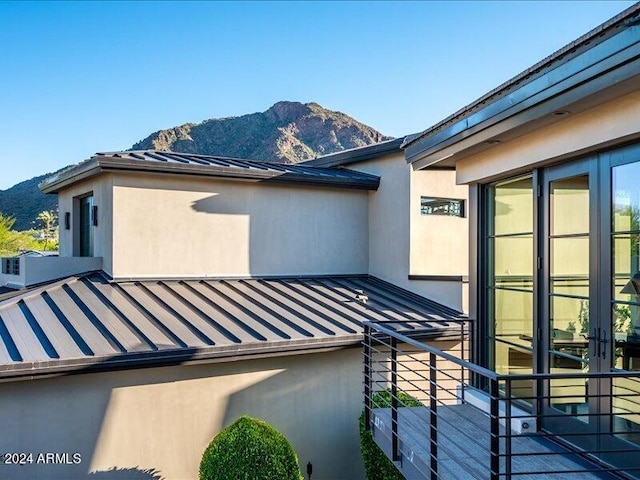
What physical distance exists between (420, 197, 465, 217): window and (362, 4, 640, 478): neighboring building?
17.4 feet

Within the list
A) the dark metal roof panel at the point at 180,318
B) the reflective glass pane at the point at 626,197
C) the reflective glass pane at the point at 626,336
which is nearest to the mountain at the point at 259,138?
the dark metal roof panel at the point at 180,318

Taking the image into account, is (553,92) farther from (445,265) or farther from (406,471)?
(445,265)

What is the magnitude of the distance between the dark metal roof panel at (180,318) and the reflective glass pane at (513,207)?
4.46 ft

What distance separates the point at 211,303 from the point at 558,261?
19.8 ft

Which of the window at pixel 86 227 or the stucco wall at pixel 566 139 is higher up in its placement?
the stucco wall at pixel 566 139

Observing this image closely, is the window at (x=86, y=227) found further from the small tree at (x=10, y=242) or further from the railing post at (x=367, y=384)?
the small tree at (x=10, y=242)

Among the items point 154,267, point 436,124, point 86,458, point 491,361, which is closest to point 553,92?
point 436,124

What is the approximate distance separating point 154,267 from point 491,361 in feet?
21.5

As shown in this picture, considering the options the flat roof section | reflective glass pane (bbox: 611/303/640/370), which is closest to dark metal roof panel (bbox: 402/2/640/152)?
reflective glass pane (bbox: 611/303/640/370)

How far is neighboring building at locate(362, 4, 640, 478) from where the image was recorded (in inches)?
146

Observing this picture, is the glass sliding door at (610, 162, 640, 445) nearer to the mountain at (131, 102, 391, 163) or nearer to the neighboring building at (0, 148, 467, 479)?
the neighboring building at (0, 148, 467, 479)

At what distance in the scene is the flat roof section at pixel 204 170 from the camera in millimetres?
9641

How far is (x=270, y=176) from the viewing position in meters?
11.0

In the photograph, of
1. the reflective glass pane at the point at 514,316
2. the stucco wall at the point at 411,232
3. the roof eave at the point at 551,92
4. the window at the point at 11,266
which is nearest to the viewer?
the roof eave at the point at 551,92
